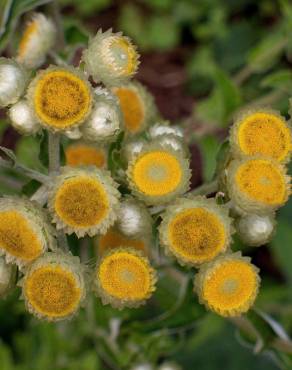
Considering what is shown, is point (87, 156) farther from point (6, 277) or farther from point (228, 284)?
point (228, 284)

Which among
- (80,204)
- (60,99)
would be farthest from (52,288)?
(60,99)

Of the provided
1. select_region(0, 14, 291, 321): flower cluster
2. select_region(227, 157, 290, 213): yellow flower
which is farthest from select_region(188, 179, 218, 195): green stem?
select_region(227, 157, 290, 213): yellow flower

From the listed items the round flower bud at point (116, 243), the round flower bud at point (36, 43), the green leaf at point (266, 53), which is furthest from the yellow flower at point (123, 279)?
the green leaf at point (266, 53)

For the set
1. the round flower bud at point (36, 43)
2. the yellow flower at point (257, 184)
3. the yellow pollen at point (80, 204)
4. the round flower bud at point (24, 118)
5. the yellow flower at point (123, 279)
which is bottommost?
the yellow flower at point (123, 279)

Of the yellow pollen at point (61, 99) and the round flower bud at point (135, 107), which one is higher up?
the yellow pollen at point (61, 99)

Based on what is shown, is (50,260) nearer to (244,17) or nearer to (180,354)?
(180,354)

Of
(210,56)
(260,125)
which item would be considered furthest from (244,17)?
(260,125)

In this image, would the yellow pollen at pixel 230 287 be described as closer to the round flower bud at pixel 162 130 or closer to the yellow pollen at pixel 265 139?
the yellow pollen at pixel 265 139

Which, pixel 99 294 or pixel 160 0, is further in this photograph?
pixel 160 0
